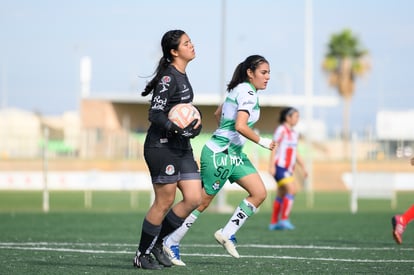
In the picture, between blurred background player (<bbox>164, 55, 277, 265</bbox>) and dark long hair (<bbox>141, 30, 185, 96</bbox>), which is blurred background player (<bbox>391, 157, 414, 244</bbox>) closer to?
blurred background player (<bbox>164, 55, 277, 265</bbox>)

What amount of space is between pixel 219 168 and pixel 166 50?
1.45 m

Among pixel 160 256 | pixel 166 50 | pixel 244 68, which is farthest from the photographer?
pixel 244 68

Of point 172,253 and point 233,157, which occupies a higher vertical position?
point 233,157

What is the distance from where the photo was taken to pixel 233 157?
9758 millimetres

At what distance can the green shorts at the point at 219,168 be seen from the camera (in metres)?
9.68

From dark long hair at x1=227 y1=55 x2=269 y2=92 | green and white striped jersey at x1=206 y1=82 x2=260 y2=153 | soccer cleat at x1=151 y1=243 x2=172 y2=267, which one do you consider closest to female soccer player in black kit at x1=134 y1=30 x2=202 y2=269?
soccer cleat at x1=151 y1=243 x2=172 y2=267

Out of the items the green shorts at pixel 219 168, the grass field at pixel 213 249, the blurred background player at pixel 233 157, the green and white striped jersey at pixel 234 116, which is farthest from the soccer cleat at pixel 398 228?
the green and white striped jersey at pixel 234 116

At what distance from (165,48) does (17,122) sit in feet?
292

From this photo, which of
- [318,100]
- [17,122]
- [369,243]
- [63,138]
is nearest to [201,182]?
[369,243]

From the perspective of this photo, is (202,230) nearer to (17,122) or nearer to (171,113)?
(171,113)

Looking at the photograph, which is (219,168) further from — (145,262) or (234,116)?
(145,262)

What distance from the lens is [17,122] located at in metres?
95.9

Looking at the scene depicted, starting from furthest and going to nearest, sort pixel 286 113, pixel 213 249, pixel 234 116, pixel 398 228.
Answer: pixel 286 113, pixel 213 249, pixel 398 228, pixel 234 116

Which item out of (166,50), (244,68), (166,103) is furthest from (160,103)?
(244,68)
